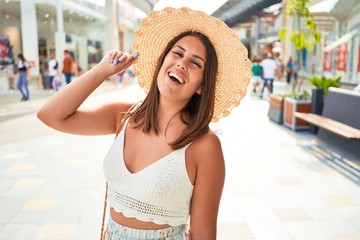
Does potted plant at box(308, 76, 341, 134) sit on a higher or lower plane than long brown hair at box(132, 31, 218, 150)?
lower

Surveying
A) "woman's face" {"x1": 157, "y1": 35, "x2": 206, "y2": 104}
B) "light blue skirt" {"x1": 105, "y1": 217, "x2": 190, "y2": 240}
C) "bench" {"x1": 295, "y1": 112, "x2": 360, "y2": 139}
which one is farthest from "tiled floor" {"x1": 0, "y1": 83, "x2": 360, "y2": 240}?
"woman's face" {"x1": 157, "y1": 35, "x2": 206, "y2": 104}

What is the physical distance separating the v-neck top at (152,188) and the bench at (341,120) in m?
4.37

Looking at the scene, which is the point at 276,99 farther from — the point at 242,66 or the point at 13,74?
the point at 13,74

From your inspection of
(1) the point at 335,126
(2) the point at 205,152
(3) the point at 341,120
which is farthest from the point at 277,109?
(2) the point at 205,152

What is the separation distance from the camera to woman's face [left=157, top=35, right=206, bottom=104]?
4.92 ft

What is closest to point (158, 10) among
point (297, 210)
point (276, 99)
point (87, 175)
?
point (297, 210)

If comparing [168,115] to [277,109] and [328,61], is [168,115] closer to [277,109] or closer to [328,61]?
[277,109]

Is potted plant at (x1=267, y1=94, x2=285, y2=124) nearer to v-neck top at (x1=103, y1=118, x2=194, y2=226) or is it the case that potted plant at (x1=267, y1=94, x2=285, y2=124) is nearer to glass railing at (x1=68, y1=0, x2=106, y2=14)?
v-neck top at (x1=103, y1=118, x2=194, y2=226)

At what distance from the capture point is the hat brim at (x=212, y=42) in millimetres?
1609

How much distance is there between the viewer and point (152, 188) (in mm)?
1411

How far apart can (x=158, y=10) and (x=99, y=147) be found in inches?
207

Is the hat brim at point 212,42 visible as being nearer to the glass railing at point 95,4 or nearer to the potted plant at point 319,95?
the potted plant at point 319,95

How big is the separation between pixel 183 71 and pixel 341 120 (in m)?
5.67

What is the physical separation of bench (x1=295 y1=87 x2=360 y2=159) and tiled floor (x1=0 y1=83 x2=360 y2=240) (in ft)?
1.55
